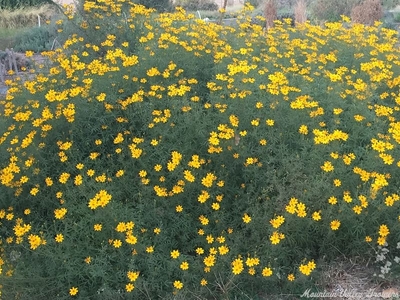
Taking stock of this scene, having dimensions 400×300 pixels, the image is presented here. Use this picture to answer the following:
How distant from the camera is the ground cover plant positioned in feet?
10.0

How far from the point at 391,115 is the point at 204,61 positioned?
1.98 metres

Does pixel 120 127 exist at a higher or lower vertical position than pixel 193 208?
higher

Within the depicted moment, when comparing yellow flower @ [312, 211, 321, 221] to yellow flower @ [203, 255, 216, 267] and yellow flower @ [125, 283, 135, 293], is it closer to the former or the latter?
yellow flower @ [203, 255, 216, 267]

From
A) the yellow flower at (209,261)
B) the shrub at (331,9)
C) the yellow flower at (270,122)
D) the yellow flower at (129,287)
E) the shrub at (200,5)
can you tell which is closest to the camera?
the yellow flower at (129,287)

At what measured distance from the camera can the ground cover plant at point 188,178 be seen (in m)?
3.06

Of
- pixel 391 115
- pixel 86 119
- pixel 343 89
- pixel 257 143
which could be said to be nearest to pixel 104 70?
pixel 86 119

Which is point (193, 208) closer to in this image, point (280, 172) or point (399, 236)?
point (280, 172)

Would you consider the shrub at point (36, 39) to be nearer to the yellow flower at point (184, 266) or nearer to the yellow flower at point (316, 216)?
the yellow flower at point (184, 266)

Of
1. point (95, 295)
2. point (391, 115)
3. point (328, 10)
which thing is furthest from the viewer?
point (328, 10)

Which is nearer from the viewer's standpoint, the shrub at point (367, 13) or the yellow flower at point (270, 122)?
the yellow flower at point (270, 122)

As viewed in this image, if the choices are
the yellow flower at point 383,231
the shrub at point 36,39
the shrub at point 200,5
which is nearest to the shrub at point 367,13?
the shrub at point 36,39

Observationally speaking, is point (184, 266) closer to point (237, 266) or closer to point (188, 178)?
point (237, 266)

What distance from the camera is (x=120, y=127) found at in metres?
3.99

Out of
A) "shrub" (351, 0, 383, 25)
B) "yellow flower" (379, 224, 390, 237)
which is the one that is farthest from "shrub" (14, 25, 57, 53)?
"yellow flower" (379, 224, 390, 237)
